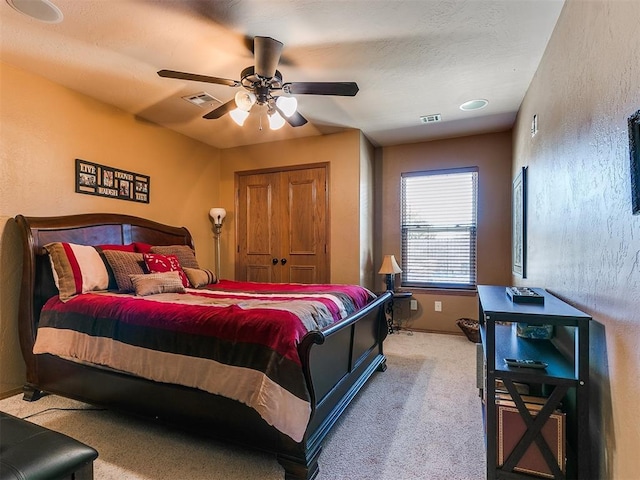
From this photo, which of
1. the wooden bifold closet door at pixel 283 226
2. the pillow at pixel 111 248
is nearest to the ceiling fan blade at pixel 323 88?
the wooden bifold closet door at pixel 283 226

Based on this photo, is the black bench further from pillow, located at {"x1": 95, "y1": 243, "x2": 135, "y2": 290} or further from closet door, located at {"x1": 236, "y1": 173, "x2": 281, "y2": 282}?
closet door, located at {"x1": 236, "y1": 173, "x2": 281, "y2": 282}

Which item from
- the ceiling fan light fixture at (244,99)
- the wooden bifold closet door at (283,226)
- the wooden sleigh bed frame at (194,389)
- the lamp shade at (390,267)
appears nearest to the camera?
the wooden sleigh bed frame at (194,389)

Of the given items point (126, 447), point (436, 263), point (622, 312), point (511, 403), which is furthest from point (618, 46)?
point (436, 263)

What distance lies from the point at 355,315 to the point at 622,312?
136 cm

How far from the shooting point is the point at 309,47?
7.90ft

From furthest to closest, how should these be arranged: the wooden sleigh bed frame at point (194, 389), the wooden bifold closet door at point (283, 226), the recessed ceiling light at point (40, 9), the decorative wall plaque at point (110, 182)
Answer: the wooden bifold closet door at point (283, 226) < the decorative wall plaque at point (110, 182) < the recessed ceiling light at point (40, 9) < the wooden sleigh bed frame at point (194, 389)

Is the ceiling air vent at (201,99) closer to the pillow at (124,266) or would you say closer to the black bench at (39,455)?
the pillow at (124,266)

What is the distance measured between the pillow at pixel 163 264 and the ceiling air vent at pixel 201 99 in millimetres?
1596

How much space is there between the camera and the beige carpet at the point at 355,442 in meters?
1.73

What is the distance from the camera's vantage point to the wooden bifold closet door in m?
4.37

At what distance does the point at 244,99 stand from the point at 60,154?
189cm

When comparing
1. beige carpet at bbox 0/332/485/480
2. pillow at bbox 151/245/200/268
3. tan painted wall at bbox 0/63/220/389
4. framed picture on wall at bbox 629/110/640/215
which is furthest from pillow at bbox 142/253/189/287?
framed picture on wall at bbox 629/110/640/215

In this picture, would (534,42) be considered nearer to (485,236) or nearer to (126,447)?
(485,236)

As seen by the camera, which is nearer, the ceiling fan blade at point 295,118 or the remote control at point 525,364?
the remote control at point 525,364
